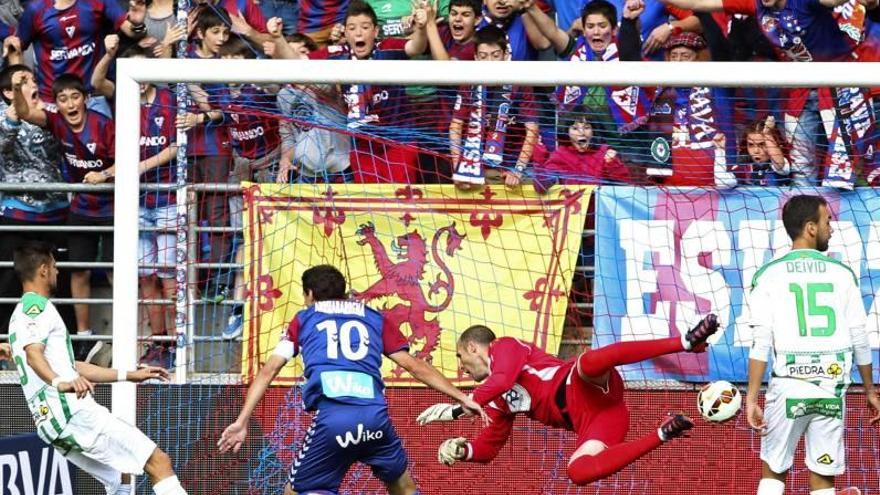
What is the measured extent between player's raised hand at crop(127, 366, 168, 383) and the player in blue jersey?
577 millimetres

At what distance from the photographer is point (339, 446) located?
332 inches

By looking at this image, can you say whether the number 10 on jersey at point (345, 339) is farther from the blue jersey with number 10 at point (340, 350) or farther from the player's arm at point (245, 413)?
the player's arm at point (245, 413)

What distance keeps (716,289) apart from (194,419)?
342 cm

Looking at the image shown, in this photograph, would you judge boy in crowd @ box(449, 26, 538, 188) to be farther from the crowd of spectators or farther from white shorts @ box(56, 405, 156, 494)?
white shorts @ box(56, 405, 156, 494)

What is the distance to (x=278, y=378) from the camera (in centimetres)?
1033

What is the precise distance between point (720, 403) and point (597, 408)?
986mm

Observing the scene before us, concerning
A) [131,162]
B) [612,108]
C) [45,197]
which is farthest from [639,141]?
[45,197]

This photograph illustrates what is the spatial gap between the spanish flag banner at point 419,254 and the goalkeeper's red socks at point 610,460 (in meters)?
1.44

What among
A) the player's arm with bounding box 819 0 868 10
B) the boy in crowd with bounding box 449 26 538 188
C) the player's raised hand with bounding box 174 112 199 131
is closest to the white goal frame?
the player's raised hand with bounding box 174 112 199 131

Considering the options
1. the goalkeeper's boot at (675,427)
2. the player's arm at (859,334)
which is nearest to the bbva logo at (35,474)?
the goalkeeper's boot at (675,427)

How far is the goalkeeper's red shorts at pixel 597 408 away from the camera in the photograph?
8.92m

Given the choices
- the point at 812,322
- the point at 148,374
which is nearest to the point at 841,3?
the point at 812,322

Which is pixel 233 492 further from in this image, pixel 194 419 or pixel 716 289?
pixel 716 289

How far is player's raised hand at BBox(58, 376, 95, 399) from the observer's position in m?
8.45
